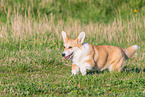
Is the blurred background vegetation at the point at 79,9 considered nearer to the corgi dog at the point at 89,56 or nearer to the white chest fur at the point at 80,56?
the corgi dog at the point at 89,56

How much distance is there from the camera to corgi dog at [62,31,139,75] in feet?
20.2

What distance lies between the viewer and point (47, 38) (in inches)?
397

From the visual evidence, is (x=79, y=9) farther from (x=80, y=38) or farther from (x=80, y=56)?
(x=80, y=56)

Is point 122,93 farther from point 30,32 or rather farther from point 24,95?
point 30,32

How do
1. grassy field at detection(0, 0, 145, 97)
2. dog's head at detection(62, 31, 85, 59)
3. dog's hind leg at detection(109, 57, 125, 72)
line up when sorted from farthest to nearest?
dog's hind leg at detection(109, 57, 125, 72) → dog's head at detection(62, 31, 85, 59) → grassy field at detection(0, 0, 145, 97)

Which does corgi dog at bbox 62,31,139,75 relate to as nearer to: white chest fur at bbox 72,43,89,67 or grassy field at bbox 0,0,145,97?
white chest fur at bbox 72,43,89,67

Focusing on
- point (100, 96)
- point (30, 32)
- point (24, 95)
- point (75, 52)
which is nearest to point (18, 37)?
point (30, 32)

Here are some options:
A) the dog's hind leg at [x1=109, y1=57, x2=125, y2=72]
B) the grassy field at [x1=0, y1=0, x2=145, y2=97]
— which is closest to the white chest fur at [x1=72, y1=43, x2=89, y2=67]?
the grassy field at [x1=0, y1=0, x2=145, y2=97]

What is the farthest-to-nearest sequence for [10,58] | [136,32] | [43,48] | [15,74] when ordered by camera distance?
[136,32], [43,48], [10,58], [15,74]

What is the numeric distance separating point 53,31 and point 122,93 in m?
6.03

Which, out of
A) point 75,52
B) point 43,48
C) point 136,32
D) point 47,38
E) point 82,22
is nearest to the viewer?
point 75,52

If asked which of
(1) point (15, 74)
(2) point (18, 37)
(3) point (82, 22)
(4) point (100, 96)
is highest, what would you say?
(3) point (82, 22)

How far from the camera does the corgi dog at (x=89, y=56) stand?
20.2 ft

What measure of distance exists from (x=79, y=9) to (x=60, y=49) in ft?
21.3
